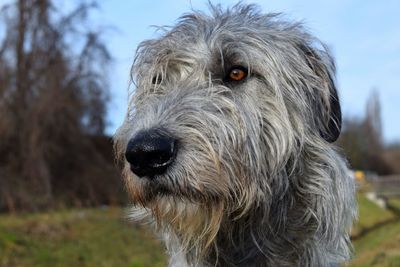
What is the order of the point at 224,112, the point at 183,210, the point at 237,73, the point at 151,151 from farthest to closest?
1. the point at 237,73
2. the point at 224,112
3. the point at 183,210
4. the point at 151,151

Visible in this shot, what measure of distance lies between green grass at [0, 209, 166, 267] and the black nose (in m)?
9.25

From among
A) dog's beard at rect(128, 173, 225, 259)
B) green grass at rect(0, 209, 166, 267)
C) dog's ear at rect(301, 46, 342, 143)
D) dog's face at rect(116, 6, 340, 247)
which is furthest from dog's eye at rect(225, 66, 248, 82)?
green grass at rect(0, 209, 166, 267)

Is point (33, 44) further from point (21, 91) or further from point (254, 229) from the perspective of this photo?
point (254, 229)

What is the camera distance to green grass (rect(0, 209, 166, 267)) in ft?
40.3

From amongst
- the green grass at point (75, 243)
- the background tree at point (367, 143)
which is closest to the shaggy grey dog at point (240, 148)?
the green grass at point (75, 243)

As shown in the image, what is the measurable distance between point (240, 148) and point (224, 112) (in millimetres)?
245

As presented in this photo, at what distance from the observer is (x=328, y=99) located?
3545 mm

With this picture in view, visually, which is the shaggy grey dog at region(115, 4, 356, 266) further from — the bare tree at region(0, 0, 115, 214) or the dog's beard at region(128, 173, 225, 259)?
the bare tree at region(0, 0, 115, 214)

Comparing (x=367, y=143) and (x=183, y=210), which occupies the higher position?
(x=183, y=210)

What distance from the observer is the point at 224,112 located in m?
3.24

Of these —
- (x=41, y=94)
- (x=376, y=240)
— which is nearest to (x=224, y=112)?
(x=376, y=240)

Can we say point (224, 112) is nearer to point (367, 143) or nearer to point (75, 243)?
point (75, 243)

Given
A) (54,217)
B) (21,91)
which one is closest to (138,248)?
(54,217)

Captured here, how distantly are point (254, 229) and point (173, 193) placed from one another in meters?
0.61
